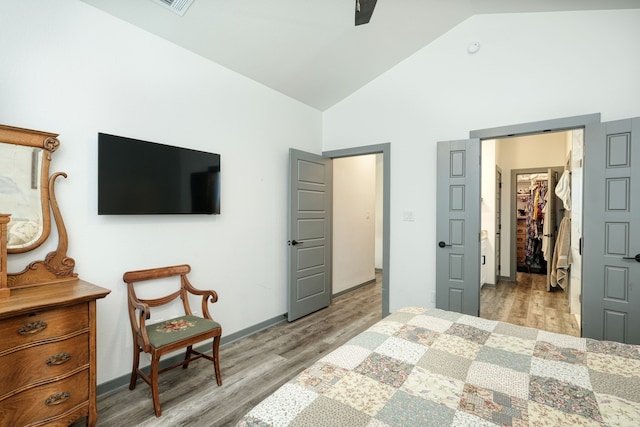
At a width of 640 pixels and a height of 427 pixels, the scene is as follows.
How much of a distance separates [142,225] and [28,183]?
74 cm

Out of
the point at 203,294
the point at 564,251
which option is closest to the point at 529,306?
the point at 564,251

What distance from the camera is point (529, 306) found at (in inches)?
170

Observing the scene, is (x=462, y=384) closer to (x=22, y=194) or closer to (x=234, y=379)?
(x=234, y=379)

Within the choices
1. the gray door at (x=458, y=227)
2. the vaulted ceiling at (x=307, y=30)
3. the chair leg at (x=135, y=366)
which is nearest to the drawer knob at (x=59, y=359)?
the chair leg at (x=135, y=366)

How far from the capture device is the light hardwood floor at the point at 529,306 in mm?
3660

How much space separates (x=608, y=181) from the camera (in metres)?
2.53

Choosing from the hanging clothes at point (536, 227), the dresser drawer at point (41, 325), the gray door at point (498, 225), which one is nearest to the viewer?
the dresser drawer at point (41, 325)

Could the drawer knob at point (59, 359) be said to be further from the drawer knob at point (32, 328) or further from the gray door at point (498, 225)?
the gray door at point (498, 225)

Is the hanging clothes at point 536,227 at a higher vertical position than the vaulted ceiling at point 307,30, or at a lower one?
lower

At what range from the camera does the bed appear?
1006mm

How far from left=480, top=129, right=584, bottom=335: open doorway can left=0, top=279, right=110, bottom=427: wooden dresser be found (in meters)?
4.16

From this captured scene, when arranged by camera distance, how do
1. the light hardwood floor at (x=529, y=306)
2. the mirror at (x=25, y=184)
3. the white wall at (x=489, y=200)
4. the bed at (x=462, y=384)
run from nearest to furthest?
the bed at (x=462, y=384)
the mirror at (x=25, y=184)
the light hardwood floor at (x=529, y=306)
the white wall at (x=489, y=200)

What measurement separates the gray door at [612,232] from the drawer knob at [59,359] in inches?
146

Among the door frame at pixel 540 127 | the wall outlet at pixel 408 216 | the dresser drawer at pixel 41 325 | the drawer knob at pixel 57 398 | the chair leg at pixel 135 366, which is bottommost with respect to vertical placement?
the chair leg at pixel 135 366
